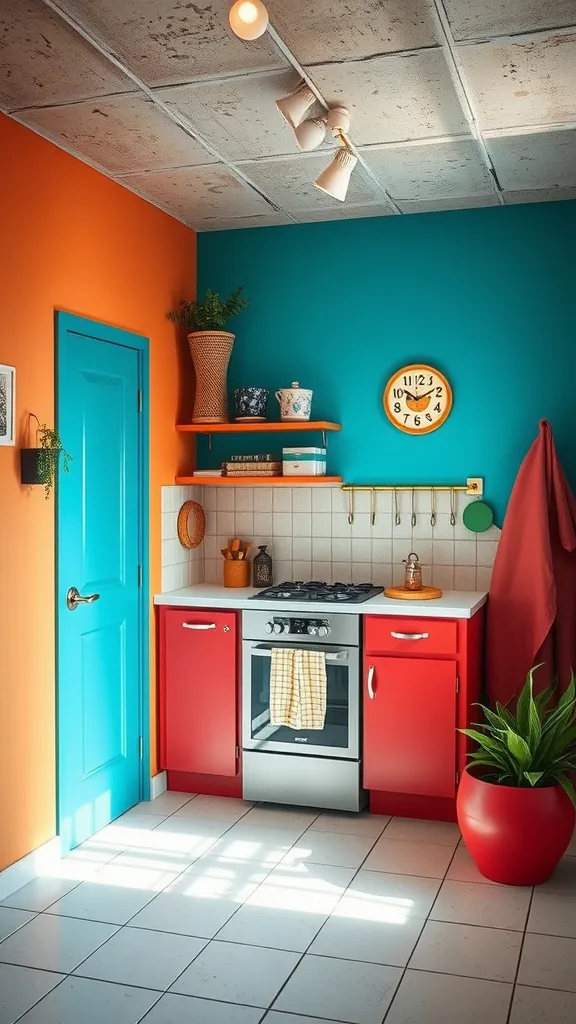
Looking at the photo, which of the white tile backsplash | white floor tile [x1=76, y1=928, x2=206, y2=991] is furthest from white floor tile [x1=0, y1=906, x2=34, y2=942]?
the white tile backsplash

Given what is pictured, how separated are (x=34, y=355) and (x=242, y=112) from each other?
3.64 feet

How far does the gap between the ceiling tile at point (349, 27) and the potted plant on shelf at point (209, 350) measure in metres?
1.80

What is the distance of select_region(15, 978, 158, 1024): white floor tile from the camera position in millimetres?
2510

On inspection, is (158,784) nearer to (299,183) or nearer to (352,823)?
(352,823)

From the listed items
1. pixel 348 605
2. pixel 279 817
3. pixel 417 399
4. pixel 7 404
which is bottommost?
pixel 279 817

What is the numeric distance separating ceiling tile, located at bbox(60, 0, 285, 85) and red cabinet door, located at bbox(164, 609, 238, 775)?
223cm

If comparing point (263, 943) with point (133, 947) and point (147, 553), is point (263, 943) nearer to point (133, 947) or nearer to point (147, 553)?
point (133, 947)

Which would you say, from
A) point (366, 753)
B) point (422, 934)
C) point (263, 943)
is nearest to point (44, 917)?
point (263, 943)

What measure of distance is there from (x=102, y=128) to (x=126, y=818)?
2.73 m

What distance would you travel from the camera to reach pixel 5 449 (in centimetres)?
327

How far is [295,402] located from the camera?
448 cm

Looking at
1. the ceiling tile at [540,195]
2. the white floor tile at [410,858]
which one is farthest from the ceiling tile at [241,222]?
the white floor tile at [410,858]

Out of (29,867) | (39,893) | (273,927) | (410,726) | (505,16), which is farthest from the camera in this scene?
(410,726)

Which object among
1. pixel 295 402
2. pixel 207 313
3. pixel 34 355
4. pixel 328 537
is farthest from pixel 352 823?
pixel 207 313
